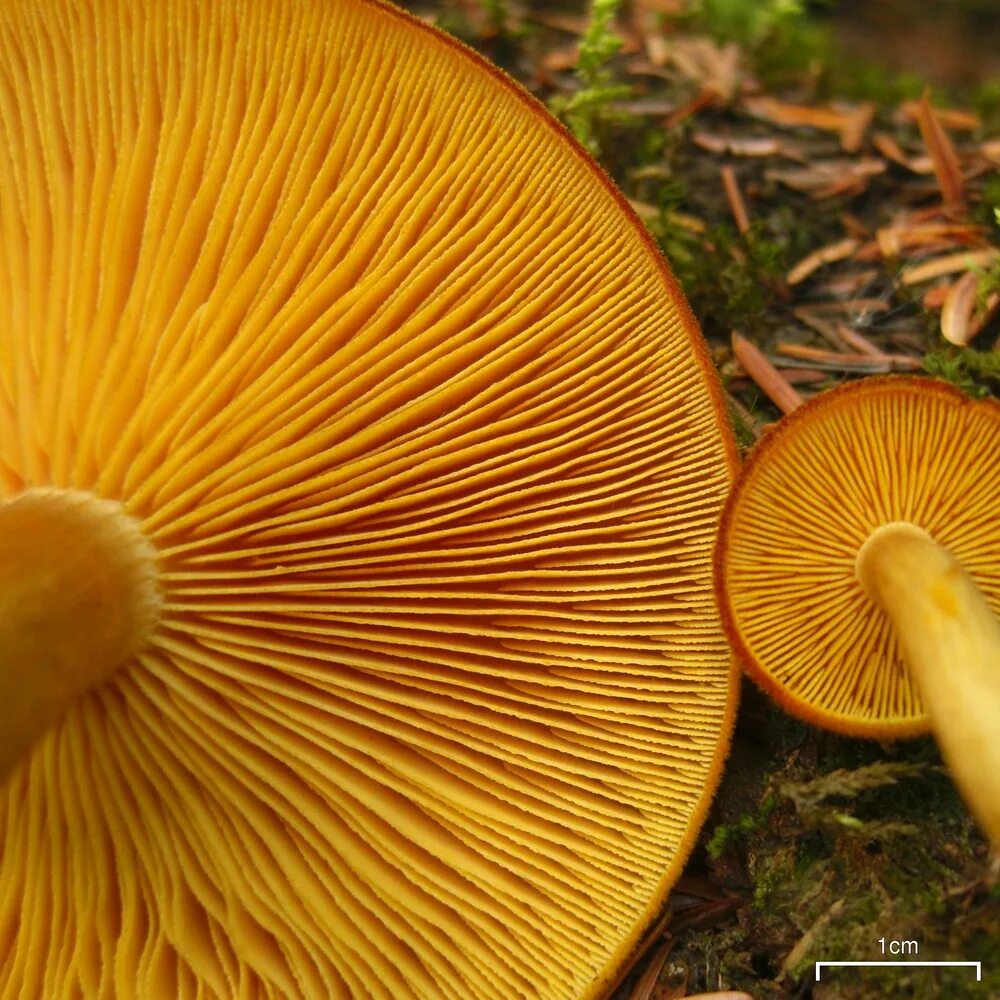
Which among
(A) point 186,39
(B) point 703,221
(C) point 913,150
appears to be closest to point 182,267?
(A) point 186,39

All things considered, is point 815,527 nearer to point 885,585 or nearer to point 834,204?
point 885,585

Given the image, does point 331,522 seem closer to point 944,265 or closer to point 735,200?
point 735,200

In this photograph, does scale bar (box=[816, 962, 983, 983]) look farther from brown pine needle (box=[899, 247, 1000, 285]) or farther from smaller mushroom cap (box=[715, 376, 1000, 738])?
brown pine needle (box=[899, 247, 1000, 285])

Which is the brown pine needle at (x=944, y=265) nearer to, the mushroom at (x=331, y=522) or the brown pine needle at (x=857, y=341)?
the brown pine needle at (x=857, y=341)

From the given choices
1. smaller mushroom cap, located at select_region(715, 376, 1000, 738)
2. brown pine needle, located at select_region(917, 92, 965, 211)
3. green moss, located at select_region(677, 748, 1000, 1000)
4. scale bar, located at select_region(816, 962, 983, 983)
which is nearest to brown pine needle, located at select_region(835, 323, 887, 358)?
brown pine needle, located at select_region(917, 92, 965, 211)

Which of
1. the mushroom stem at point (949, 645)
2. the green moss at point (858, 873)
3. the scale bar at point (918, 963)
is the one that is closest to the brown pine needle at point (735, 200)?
the mushroom stem at point (949, 645)

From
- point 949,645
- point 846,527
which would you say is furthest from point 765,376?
point 949,645
